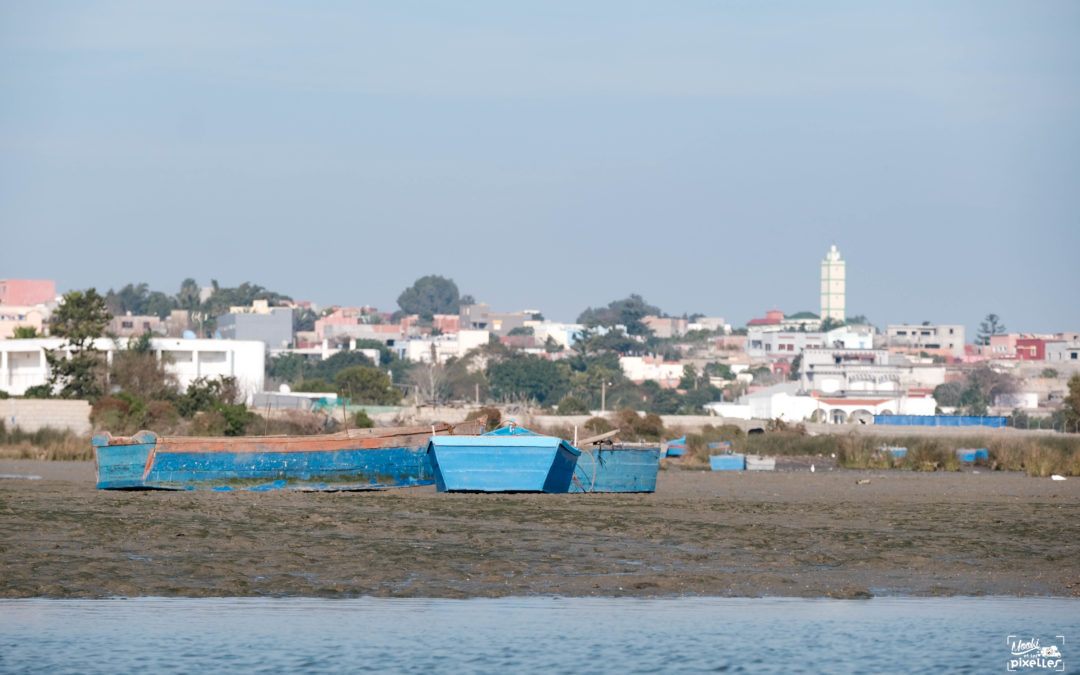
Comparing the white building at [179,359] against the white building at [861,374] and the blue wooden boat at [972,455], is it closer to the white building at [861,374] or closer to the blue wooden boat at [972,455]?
the blue wooden boat at [972,455]

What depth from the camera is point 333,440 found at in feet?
91.6

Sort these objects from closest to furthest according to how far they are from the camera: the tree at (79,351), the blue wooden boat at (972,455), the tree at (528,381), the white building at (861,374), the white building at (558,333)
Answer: the blue wooden boat at (972,455), the tree at (79,351), the tree at (528,381), the white building at (861,374), the white building at (558,333)

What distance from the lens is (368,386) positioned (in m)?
82.6

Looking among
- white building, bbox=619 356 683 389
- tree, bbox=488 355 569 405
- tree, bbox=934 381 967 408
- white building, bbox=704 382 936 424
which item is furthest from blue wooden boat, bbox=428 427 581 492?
white building, bbox=619 356 683 389

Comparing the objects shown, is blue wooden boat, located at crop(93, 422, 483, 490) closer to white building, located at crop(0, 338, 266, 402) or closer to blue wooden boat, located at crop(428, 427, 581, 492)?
blue wooden boat, located at crop(428, 427, 581, 492)

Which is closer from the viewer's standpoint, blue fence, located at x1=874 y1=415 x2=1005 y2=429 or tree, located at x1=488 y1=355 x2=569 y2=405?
blue fence, located at x1=874 y1=415 x2=1005 y2=429

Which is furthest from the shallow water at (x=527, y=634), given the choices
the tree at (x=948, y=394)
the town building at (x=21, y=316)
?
the tree at (x=948, y=394)

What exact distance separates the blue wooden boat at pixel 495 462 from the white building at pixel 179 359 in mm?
36603

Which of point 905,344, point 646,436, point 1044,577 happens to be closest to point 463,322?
point 905,344

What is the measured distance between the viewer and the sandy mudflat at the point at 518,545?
14.4m

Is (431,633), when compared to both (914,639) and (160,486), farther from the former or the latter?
(160,486)

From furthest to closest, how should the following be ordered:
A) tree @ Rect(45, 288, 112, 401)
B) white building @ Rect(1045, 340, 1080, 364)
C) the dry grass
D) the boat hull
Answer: white building @ Rect(1045, 340, 1080, 364), tree @ Rect(45, 288, 112, 401), the dry grass, the boat hull

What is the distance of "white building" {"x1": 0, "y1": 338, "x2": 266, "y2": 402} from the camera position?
63.4 metres

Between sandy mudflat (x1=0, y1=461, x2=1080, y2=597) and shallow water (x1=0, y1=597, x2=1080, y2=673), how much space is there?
0.78m
